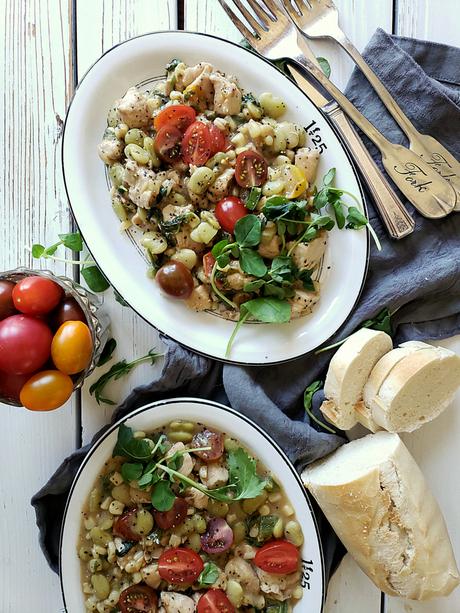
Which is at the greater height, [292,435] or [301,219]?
[301,219]

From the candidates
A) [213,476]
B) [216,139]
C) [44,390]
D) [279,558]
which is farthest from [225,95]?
[279,558]

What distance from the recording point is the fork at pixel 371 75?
1.86 meters

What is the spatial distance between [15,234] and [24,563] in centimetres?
91

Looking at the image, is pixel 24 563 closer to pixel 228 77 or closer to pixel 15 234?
pixel 15 234

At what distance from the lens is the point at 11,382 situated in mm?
1600

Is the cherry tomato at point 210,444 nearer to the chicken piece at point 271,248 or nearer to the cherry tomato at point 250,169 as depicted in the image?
the chicken piece at point 271,248

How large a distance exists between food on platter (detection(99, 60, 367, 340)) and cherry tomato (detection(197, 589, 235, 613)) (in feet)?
2.32

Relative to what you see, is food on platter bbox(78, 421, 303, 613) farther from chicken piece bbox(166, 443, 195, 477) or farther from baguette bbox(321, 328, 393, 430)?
baguette bbox(321, 328, 393, 430)

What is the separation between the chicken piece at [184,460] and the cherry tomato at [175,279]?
38cm

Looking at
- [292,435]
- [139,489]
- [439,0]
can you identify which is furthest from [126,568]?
[439,0]

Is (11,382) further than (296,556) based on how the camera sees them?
No

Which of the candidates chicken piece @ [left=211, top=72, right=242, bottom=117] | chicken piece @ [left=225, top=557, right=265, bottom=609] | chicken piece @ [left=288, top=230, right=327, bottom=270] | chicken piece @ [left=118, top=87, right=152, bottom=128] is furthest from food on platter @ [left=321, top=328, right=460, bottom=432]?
chicken piece @ [left=118, top=87, right=152, bottom=128]

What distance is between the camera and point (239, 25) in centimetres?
183

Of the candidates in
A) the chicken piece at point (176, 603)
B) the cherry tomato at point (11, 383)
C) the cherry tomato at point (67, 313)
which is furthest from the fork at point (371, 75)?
the chicken piece at point (176, 603)
